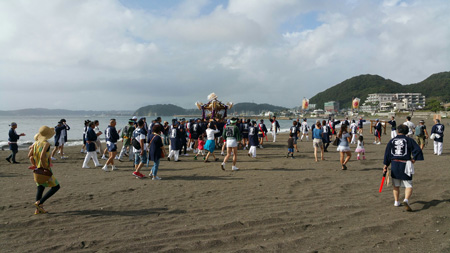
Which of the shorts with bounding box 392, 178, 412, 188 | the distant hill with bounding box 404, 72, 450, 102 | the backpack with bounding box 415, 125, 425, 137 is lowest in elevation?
the shorts with bounding box 392, 178, 412, 188

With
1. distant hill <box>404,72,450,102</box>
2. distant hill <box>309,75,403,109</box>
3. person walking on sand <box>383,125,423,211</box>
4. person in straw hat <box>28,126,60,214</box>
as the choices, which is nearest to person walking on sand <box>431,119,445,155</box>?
person walking on sand <box>383,125,423,211</box>

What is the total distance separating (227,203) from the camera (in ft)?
20.2

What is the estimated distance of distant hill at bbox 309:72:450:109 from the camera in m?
158

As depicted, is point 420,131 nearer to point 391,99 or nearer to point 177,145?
point 177,145

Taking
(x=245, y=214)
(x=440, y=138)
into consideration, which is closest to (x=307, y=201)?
(x=245, y=214)

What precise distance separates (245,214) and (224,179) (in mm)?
3162

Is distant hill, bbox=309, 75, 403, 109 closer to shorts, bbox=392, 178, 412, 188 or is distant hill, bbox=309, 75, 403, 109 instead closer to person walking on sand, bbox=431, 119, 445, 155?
person walking on sand, bbox=431, 119, 445, 155

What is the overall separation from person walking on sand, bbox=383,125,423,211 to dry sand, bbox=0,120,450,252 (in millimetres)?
481

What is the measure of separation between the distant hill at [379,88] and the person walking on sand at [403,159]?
178 metres

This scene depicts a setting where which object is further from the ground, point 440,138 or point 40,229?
point 440,138

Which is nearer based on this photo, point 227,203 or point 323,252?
point 323,252

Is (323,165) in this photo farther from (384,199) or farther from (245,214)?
(245,214)

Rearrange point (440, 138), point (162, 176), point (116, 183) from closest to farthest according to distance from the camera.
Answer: point (116, 183) < point (162, 176) < point (440, 138)

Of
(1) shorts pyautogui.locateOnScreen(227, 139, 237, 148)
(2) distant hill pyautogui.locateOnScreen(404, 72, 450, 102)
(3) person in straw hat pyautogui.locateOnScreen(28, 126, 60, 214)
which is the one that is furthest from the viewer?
(2) distant hill pyautogui.locateOnScreen(404, 72, 450, 102)
